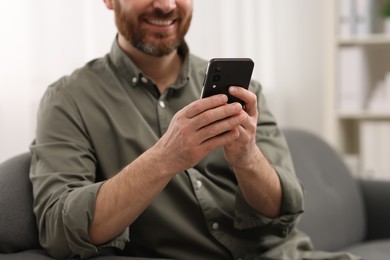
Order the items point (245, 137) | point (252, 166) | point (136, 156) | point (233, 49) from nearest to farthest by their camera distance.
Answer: point (245, 137)
point (252, 166)
point (136, 156)
point (233, 49)

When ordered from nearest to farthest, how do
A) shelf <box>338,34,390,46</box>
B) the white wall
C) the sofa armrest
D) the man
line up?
the man, the white wall, the sofa armrest, shelf <box>338,34,390,46</box>

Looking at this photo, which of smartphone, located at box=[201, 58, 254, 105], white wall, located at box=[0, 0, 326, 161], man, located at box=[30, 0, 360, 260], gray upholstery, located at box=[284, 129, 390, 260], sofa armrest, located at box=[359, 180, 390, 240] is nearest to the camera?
smartphone, located at box=[201, 58, 254, 105]

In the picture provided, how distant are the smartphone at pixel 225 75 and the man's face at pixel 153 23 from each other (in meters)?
0.37

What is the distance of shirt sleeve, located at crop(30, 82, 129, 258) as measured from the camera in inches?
49.2

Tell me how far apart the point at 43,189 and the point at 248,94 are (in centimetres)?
46

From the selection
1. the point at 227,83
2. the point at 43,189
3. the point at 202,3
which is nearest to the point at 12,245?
the point at 43,189

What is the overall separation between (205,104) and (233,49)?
5.91ft

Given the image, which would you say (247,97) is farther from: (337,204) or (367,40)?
(367,40)

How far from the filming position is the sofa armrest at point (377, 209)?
7.15ft

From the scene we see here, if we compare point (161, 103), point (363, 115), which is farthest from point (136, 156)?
point (363, 115)

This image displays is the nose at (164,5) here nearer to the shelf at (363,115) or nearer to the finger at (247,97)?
the finger at (247,97)

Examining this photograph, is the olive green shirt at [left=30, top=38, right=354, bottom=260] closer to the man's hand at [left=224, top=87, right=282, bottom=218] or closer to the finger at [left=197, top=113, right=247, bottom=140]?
the man's hand at [left=224, top=87, right=282, bottom=218]

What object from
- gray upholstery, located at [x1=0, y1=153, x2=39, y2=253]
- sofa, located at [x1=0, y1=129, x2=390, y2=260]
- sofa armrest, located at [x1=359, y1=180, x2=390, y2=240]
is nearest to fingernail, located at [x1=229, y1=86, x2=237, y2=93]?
gray upholstery, located at [x1=0, y1=153, x2=39, y2=253]

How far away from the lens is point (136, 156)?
1.47m
